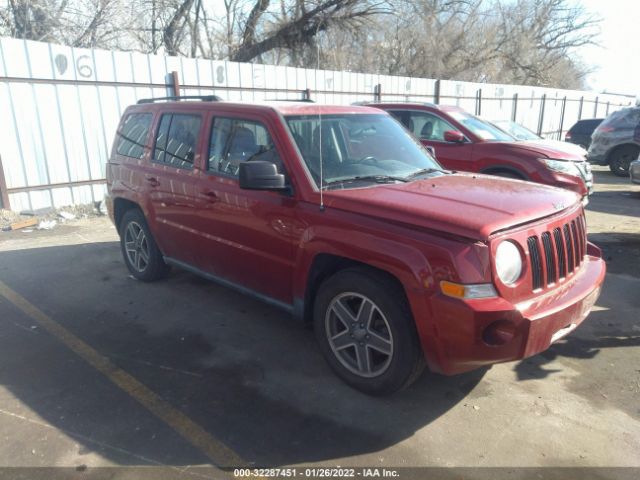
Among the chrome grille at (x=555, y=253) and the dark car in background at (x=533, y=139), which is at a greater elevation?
the dark car in background at (x=533, y=139)

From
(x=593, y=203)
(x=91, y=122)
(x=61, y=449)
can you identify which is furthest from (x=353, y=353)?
(x=593, y=203)

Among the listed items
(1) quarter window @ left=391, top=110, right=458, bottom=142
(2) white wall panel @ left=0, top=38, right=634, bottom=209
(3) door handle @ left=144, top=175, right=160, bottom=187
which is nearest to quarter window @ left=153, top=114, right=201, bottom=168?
(3) door handle @ left=144, top=175, right=160, bottom=187

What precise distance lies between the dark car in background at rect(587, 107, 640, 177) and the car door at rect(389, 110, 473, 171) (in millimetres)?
8122

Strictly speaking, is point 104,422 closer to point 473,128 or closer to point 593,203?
point 473,128

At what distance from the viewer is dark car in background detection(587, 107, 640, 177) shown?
530 inches

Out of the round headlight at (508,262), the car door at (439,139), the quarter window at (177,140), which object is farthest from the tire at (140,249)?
the car door at (439,139)

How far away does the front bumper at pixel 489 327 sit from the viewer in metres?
2.68

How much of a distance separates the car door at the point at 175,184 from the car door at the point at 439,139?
4134mm

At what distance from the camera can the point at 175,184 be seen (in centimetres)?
462

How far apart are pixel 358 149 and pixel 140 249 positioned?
9.64 ft

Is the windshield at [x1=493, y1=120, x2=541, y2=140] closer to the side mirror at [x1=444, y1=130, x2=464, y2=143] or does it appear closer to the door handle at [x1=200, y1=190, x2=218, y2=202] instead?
the side mirror at [x1=444, y1=130, x2=464, y2=143]

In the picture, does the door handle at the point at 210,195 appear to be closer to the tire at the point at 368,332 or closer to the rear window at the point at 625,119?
the tire at the point at 368,332

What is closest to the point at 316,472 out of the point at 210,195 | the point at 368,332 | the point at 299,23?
the point at 368,332

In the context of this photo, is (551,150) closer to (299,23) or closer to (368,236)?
(368,236)
